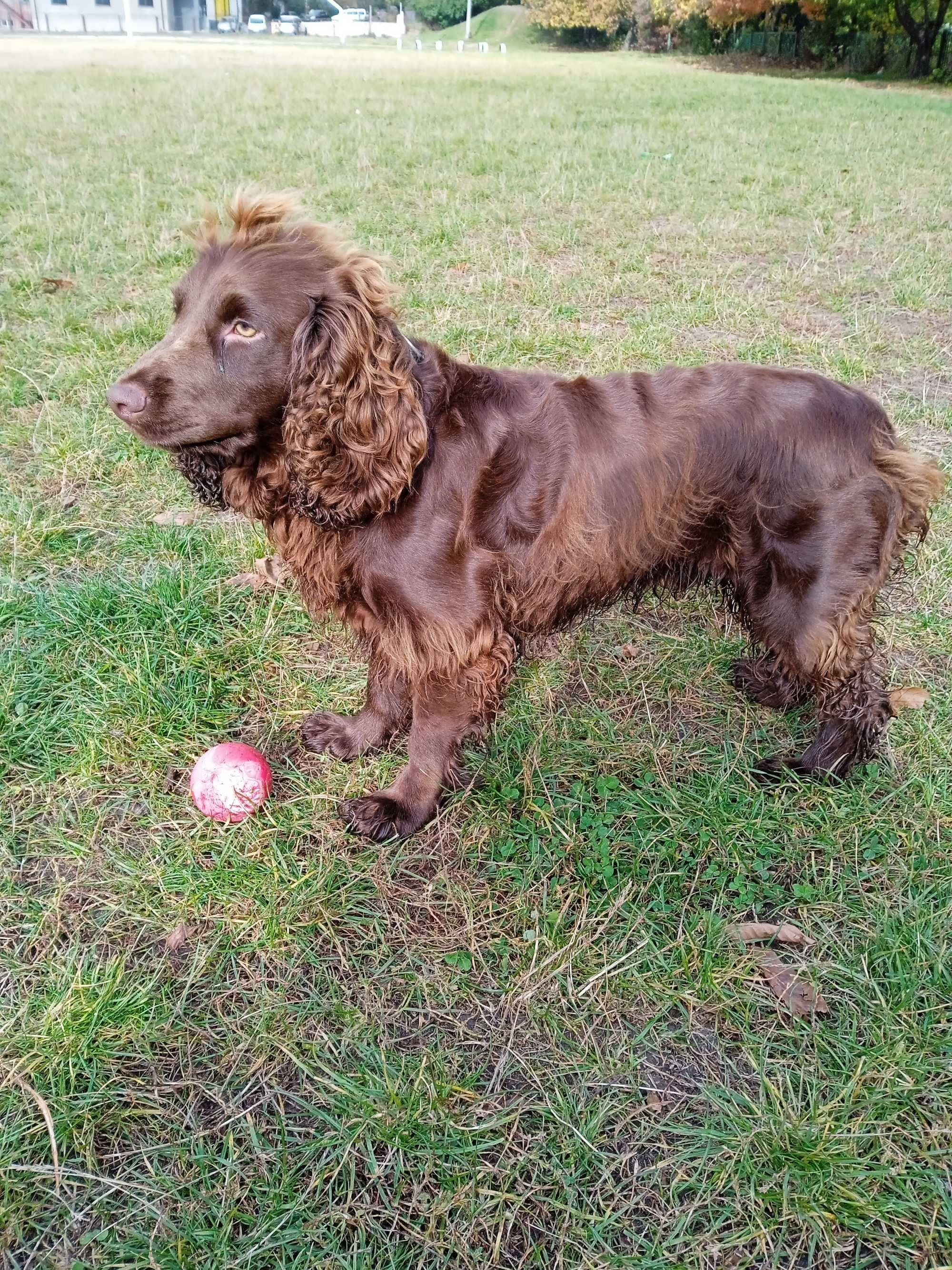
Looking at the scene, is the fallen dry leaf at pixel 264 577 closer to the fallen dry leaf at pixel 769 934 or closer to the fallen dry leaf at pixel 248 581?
the fallen dry leaf at pixel 248 581

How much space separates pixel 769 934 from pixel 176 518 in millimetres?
2856

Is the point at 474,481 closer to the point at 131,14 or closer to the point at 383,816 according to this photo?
the point at 383,816

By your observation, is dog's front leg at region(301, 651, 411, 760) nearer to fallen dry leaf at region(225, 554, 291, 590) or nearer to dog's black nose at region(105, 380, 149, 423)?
fallen dry leaf at region(225, 554, 291, 590)

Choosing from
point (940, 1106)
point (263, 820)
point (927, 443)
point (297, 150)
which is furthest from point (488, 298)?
point (297, 150)

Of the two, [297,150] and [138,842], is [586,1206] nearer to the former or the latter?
[138,842]

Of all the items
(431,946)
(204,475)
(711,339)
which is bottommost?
(431,946)

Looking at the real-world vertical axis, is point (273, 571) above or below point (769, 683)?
above

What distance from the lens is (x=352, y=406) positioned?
6.88 feet

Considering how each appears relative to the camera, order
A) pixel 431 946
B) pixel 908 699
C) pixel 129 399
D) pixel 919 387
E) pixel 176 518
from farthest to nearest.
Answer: pixel 919 387 → pixel 176 518 → pixel 908 699 → pixel 431 946 → pixel 129 399

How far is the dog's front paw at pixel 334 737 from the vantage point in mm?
2805

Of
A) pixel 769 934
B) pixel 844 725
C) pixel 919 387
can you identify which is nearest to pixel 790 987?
pixel 769 934

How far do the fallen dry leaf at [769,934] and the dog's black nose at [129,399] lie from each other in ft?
6.50

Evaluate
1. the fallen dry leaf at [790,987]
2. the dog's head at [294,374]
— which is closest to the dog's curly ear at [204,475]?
the dog's head at [294,374]

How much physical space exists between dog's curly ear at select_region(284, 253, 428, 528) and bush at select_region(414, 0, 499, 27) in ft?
287
